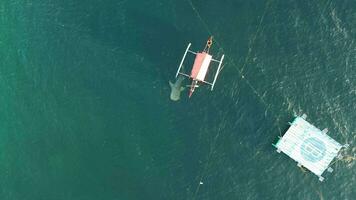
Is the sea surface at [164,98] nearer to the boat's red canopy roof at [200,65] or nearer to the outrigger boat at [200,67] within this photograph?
the outrigger boat at [200,67]

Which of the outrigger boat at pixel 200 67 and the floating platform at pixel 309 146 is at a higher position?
the outrigger boat at pixel 200 67

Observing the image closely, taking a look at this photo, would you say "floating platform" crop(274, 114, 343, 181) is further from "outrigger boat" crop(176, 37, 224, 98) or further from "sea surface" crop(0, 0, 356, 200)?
"outrigger boat" crop(176, 37, 224, 98)

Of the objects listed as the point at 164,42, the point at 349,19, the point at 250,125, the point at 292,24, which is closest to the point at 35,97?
the point at 164,42

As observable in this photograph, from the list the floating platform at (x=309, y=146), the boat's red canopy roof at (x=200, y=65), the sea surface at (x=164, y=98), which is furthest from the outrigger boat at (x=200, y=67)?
the floating platform at (x=309, y=146)

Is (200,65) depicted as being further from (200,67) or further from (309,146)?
(309,146)

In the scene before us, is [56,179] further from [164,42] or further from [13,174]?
[164,42]
